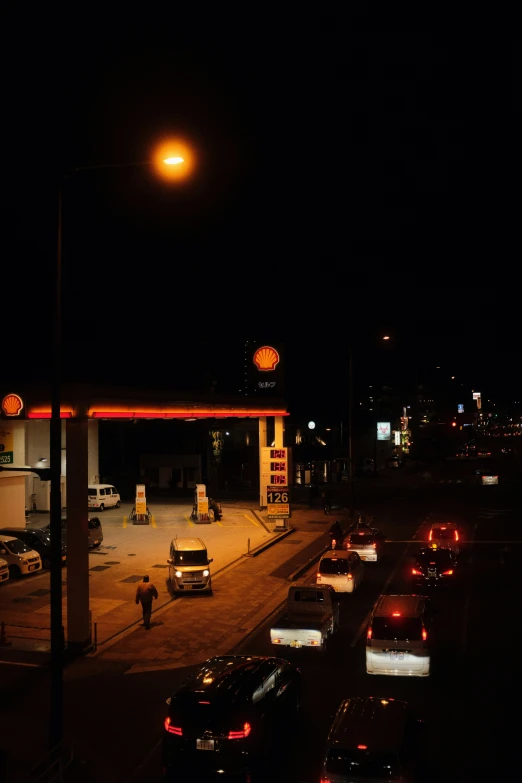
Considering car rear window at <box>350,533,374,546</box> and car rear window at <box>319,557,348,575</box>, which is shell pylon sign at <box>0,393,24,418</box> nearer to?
car rear window at <box>319,557,348,575</box>

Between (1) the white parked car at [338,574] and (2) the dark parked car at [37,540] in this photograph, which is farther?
(2) the dark parked car at [37,540]

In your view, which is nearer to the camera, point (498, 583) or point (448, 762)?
point (448, 762)

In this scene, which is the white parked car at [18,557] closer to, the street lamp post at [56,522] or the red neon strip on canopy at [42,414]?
the red neon strip on canopy at [42,414]

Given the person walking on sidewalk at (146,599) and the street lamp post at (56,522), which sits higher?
the street lamp post at (56,522)

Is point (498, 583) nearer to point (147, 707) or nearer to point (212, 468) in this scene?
point (147, 707)

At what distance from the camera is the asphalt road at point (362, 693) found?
451 inches

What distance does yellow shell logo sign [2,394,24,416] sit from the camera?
62.7 ft

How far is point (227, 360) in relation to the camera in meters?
80.9

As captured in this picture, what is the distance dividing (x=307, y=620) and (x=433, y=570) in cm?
806

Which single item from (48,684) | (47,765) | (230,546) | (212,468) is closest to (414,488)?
(212,468)

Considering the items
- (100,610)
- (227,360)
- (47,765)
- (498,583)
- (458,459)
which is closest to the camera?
(47,765)

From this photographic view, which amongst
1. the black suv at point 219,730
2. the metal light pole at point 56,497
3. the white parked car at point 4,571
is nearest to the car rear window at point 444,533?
the white parked car at point 4,571

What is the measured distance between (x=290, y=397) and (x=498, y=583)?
2309 inches

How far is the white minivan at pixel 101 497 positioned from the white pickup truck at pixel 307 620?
29.5 m
